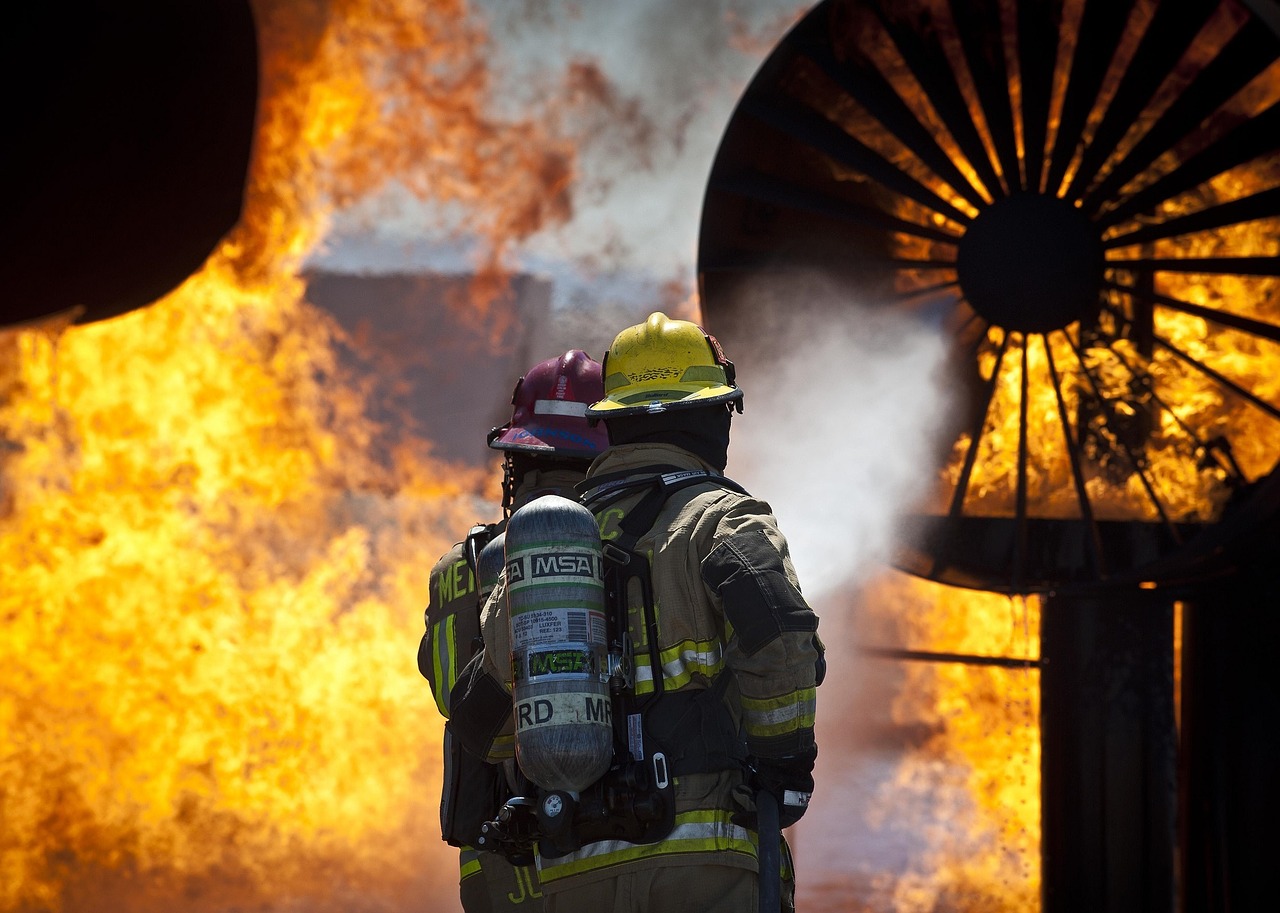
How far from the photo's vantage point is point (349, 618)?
779 cm

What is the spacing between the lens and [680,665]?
2.69 metres

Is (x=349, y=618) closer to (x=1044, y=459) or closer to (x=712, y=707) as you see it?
(x=1044, y=459)

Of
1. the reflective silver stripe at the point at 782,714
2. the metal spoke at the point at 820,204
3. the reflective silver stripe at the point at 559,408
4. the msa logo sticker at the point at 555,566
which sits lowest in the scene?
the reflective silver stripe at the point at 782,714

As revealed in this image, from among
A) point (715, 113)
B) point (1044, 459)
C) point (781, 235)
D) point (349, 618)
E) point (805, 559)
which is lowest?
point (349, 618)

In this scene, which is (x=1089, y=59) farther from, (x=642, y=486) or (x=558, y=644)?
(x=558, y=644)

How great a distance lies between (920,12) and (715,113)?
2366 millimetres

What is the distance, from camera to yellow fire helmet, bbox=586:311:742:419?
2918 millimetres

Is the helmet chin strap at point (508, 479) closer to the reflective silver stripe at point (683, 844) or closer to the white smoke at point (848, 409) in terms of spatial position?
the reflective silver stripe at point (683, 844)

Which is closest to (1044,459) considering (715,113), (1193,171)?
(1193,171)

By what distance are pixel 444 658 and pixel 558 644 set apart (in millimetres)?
891

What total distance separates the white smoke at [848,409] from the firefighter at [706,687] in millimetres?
2365

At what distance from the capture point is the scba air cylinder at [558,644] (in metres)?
2.52

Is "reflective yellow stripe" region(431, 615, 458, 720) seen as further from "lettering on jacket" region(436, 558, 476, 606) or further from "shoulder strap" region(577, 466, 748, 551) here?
"shoulder strap" region(577, 466, 748, 551)

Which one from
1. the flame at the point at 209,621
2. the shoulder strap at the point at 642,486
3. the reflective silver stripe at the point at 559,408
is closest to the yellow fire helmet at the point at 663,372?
the shoulder strap at the point at 642,486
